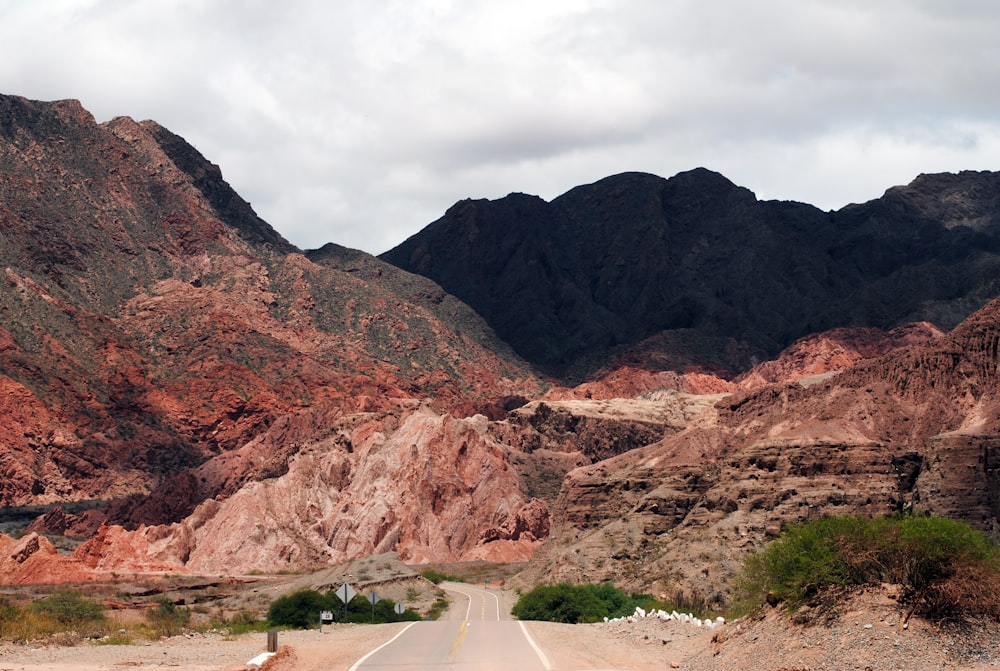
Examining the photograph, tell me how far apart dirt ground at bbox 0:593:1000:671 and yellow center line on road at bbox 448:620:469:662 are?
9.21 ft

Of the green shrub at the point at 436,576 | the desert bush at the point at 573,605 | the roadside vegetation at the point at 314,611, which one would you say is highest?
the roadside vegetation at the point at 314,611

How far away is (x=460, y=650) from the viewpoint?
44594mm

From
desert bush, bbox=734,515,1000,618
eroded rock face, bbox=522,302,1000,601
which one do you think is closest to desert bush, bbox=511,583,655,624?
eroded rock face, bbox=522,302,1000,601

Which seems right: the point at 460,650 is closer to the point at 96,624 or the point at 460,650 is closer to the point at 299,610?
the point at 96,624

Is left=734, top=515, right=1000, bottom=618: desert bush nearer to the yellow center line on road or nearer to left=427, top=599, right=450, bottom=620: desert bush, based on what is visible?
the yellow center line on road

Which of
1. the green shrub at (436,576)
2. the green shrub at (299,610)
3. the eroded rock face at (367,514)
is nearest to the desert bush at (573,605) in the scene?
the green shrub at (299,610)

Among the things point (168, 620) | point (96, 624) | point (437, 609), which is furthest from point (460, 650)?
point (437, 609)

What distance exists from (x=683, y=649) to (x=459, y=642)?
994 cm

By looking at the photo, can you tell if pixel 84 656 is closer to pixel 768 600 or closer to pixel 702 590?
pixel 768 600

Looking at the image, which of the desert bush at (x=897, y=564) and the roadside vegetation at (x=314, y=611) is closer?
the desert bush at (x=897, y=564)

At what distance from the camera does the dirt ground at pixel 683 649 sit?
3142cm

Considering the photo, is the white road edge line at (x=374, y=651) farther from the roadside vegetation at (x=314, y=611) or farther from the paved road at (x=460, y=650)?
the roadside vegetation at (x=314, y=611)

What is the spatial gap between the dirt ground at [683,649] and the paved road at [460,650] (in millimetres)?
812

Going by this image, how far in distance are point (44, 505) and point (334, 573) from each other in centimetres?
9882
